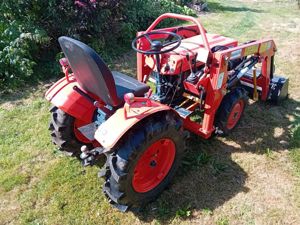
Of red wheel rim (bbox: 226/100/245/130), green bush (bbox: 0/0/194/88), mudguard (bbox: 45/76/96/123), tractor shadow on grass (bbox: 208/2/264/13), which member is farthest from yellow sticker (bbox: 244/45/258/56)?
tractor shadow on grass (bbox: 208/2/264/13)

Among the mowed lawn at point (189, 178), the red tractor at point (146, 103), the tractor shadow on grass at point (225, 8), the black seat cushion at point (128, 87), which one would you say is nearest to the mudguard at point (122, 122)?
the red tractor at point (146, 103)

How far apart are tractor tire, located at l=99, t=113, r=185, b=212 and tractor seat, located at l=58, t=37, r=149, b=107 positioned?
36cm

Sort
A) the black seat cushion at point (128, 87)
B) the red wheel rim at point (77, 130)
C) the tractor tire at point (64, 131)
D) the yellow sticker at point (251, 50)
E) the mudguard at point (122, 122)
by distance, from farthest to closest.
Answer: the yellow sticker at point (251, 50) → the red wheel rim at point (77, 130) → the tractor tire at point (64, 131) → the black seat cushion at point (128, 87) → the mudguard at point (122, 122)

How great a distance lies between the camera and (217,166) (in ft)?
11.6

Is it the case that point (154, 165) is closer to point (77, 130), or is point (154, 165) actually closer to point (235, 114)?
point (77, 130)

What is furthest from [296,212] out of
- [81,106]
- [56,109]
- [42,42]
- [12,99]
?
[42,42]

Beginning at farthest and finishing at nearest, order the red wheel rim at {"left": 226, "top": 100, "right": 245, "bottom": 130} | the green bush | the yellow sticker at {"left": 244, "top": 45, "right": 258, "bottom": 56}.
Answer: the green bush < the red wheel rim at {"left": 226, "top": 100, "right": 245, "bottom": 130} < the yellow sticker at {"left": 244, "top": 45, "right": 258, "bottom": 56}

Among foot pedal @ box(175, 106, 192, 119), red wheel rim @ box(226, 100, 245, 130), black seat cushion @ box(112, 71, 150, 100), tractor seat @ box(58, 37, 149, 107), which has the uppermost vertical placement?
tractor seat @ box(58, 37, 149, 107)

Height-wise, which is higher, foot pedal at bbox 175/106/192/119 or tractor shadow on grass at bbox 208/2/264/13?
foot pedal at bbox 175/106/192/119

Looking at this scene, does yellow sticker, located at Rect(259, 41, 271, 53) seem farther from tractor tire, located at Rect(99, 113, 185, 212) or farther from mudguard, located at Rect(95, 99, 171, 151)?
mudguard, located at Rect(95, 99, 171, 151)

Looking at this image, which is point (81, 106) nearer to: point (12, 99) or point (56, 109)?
point (56, 109)

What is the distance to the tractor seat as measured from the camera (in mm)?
2371

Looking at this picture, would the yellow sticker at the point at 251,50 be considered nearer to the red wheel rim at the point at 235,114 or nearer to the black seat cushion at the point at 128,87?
the red wheel rim at the point at 235,114

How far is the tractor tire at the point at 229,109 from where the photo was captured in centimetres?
373
